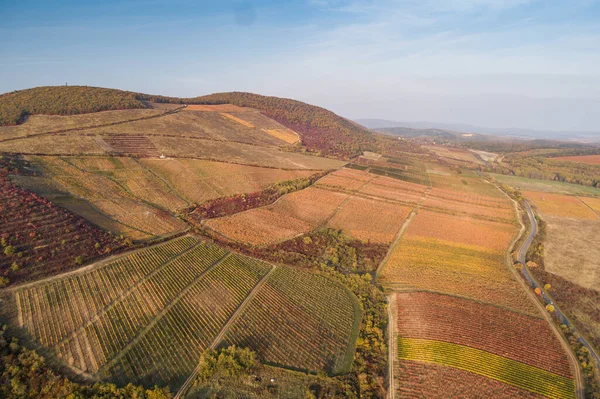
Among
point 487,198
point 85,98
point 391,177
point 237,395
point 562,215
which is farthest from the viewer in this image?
point 85,98

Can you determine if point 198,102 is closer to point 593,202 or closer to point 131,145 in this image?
point 131,145

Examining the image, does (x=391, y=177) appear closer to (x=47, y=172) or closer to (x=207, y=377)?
(x=207, y=377)

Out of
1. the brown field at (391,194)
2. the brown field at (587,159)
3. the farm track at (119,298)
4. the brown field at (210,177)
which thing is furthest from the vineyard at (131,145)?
the brown field at (587,159)

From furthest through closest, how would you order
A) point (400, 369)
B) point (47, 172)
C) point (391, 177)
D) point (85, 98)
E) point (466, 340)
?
point (85, 98) → point (391, 177) → point (47, 172) → point (466, 340) → point (400, 369)

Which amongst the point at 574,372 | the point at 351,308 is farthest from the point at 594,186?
the point at 351,308

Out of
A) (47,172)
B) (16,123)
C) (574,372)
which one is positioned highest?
(16,123)

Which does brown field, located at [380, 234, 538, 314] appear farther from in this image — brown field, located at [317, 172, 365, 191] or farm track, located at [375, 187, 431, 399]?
brown field, located at [317, 172, 365, 191]

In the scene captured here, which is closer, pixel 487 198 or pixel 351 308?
pixel 351 308

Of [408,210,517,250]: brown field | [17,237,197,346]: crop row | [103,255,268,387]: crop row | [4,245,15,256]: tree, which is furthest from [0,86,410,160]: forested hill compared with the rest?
[103,255,268,387]: crop row
